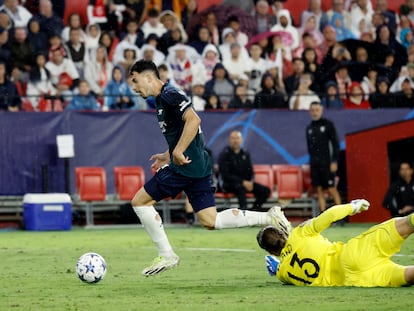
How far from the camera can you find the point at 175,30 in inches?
990

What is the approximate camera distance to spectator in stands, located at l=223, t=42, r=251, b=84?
24812 mm

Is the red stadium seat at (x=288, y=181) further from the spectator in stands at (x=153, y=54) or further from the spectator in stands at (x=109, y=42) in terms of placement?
the spectator in stands at (x=109, y=42)

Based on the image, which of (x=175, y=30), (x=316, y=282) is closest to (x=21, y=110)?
(x=175, y=30)

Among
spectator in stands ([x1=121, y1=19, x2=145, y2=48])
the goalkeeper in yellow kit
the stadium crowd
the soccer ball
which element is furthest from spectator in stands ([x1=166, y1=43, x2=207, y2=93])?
the goalkeeper in yellow kit

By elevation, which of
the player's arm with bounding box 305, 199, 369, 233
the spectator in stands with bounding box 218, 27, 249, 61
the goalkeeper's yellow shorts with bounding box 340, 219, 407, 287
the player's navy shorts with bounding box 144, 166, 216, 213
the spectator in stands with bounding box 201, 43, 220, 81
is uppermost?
the spectator in stands with bounding box 218, 27, 249, 61

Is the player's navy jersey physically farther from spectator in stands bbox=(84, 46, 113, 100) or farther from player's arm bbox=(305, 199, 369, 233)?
spectator in stands bbox=(84, 46, 113, 100)

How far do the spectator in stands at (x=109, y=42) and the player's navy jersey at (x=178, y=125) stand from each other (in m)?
12.8

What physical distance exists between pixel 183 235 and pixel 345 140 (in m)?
5.89

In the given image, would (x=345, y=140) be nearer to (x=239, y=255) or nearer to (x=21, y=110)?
(x=21, y=110)

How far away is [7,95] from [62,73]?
1.41 meters

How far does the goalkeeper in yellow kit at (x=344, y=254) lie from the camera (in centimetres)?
980

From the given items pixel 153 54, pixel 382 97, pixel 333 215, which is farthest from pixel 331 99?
pixel 333 215

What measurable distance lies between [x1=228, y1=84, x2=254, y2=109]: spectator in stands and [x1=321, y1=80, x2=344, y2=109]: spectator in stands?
67.5 inches

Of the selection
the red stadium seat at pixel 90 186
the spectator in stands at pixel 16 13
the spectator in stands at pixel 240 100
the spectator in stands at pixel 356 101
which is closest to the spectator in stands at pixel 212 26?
the spectator in stands at pixel 240 100
